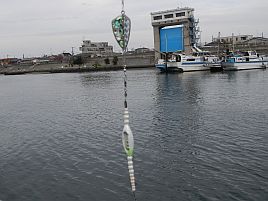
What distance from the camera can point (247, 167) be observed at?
11.2m

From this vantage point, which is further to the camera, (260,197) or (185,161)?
(185,161)

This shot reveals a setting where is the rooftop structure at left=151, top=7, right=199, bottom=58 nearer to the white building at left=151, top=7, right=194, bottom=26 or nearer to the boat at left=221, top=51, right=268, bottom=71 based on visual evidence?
the white building at left=151, top=7, right=194, bottom=26

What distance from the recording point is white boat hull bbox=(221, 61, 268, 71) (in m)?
65.1

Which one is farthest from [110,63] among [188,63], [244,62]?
[244,62]

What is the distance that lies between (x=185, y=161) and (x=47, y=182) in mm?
5007

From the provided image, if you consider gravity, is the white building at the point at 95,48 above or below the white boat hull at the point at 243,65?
above

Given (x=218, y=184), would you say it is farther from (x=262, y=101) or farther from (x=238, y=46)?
(x=238, y=46)

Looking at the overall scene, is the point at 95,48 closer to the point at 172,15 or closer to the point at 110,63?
the point at 110,63

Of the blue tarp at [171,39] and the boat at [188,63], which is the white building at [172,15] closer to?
the blue tarp at [171,39]

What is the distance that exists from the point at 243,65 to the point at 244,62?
2.21 feet

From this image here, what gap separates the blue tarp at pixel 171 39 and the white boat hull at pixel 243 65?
700 inches

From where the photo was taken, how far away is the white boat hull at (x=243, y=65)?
65062 millimetres

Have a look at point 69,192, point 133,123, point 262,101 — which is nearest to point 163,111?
point 133,123

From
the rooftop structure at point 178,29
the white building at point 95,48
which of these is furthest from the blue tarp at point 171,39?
the white building at point 95,48
